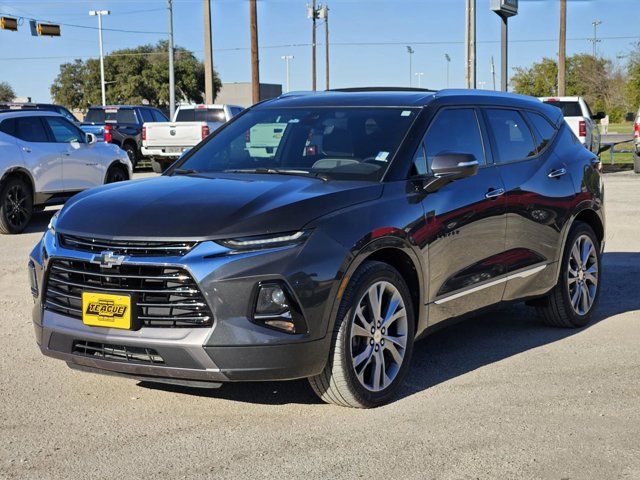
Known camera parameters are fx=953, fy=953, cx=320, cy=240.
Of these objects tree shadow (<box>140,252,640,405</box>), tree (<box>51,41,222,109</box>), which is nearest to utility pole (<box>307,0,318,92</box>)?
tree (<box>51,41,222,109</box>)

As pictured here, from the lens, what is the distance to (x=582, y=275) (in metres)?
7.44

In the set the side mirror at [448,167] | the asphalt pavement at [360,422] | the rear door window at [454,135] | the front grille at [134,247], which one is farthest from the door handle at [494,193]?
the front grille at [134,247]

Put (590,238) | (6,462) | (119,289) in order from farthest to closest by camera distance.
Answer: (590,238) → (119,289) → (6,462)

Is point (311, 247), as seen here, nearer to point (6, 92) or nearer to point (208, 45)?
point (208, 45)

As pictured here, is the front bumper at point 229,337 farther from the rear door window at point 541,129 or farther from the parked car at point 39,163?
the parked car at point 39,163

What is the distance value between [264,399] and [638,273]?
5.71 m

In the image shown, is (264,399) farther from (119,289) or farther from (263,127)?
(263,127)

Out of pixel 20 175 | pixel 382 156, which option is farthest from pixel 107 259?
pixel 20 175

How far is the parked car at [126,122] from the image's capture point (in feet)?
93.2

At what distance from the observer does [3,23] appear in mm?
37062

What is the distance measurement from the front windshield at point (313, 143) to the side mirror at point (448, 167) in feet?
0.92

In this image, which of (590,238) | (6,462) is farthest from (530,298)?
(6,462)

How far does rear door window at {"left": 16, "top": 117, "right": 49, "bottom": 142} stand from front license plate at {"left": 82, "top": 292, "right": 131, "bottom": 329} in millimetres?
9900

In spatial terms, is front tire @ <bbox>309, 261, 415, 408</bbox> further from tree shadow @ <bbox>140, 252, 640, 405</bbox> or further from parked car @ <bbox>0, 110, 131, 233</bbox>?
parked car @ <bbox>0, 110, 131, 233</bbox>
